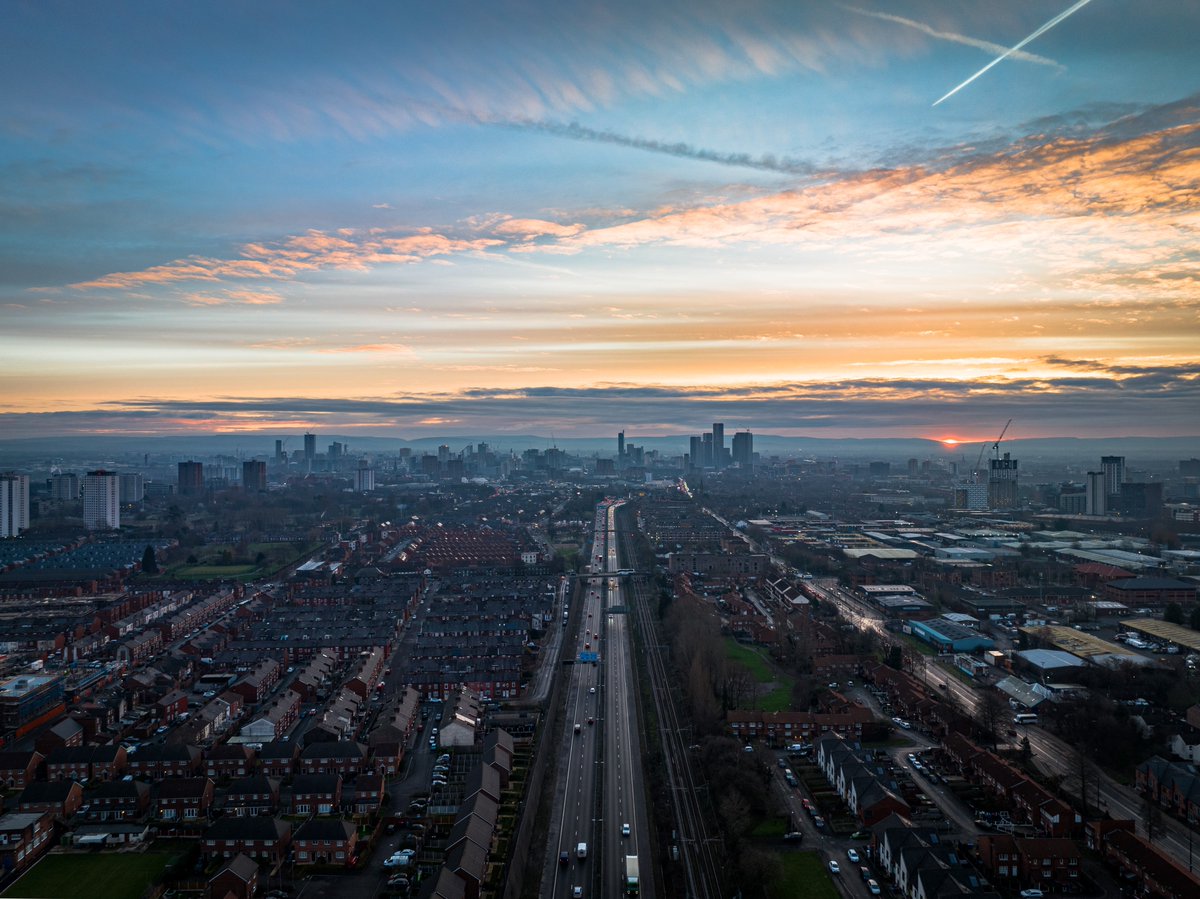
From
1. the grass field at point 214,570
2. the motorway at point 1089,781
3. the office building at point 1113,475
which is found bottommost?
the grass field at point 214,570

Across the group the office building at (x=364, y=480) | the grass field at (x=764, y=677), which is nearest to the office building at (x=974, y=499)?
the grass field at (x=764, y=677)

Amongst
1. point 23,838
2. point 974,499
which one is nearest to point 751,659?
point 23,838

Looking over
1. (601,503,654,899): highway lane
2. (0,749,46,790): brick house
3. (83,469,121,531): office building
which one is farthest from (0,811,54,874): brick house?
(83,469,121,531): office building

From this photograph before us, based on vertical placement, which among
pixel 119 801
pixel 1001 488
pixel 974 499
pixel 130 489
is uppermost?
pixel 1001 488

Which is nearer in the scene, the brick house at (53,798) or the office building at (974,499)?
the brick house at (53,798)

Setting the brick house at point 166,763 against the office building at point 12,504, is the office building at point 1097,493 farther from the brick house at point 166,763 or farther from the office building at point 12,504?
the office building at point 12,504

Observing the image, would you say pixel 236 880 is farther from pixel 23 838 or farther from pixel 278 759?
pixel 278 759
